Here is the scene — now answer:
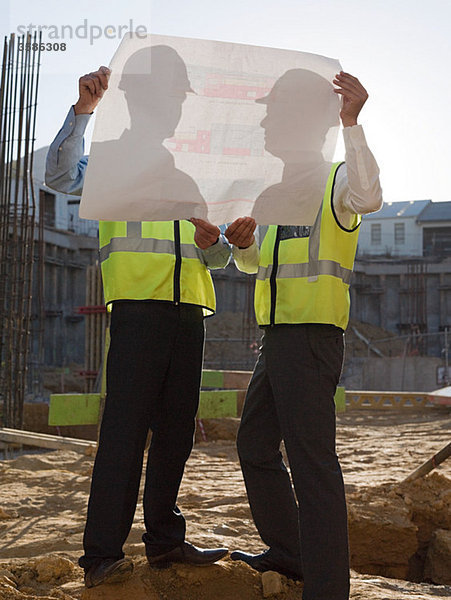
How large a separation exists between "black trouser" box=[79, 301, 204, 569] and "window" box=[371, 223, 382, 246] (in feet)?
137

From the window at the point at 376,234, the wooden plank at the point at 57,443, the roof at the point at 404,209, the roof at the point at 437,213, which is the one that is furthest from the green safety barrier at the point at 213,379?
the roof at the point at 437,213

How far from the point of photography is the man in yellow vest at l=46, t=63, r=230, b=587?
2340 millimetres

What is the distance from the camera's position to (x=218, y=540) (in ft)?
11.4

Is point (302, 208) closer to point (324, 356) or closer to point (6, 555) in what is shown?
point (324, 356)

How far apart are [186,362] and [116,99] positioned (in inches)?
40.4

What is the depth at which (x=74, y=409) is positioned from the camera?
7.25m

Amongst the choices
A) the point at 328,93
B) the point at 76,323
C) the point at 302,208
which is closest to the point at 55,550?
the point at 302,208

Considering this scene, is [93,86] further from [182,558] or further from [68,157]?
[182,558]

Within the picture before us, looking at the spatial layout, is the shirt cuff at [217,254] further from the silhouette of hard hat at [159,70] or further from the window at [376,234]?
the window at [376,234]

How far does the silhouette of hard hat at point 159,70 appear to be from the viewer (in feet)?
7.38

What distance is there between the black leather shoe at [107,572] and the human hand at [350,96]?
5.81ft

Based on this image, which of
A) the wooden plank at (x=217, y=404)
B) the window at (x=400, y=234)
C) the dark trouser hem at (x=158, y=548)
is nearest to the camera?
the dark trouser hem at (x=158, y=548)

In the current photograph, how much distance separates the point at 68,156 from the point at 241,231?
29.0 inches

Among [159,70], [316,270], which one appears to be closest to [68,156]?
[159,70]
